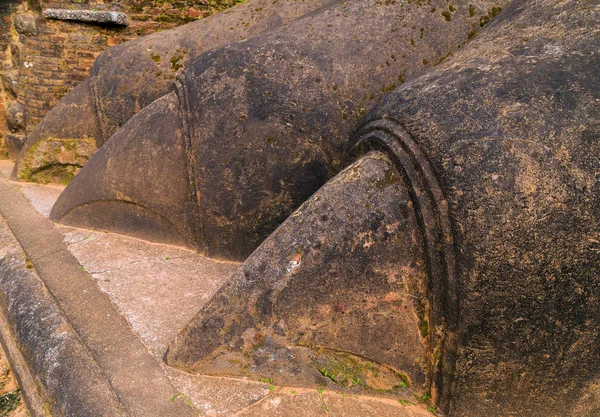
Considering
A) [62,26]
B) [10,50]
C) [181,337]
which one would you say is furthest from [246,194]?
[10,50]

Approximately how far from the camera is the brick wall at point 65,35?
228 inches

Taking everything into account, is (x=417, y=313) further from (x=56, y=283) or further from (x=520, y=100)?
(x=56, y=283)

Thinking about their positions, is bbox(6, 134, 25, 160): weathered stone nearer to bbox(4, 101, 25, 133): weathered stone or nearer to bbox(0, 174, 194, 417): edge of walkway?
bbox(4, 101, 25, 133): weathered stone

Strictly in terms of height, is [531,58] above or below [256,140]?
above

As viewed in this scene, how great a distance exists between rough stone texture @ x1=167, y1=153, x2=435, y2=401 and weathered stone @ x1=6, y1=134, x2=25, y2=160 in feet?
18.5

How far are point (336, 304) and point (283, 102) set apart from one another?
131cm

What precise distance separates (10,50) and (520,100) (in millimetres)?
7103

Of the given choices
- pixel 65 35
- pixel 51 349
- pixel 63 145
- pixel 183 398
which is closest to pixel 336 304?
pixel 183 398

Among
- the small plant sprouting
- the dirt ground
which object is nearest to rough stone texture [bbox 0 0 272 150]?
the dirt ground

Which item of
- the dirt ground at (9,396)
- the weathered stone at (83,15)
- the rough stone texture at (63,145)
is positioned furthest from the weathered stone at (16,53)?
the dirt ground at (9,396)

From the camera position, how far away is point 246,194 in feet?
8.68

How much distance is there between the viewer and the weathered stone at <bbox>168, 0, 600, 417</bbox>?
1.39 m

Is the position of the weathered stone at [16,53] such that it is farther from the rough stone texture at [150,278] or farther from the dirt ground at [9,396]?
the dirt ground at [9,396]

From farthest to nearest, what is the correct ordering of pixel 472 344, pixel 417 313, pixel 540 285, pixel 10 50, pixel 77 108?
pixel 10 50
pixel 77 108
pixel 417 313
pixel 472 344
pixel 540 285
